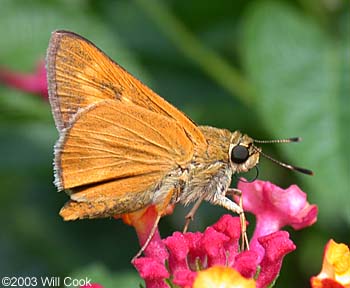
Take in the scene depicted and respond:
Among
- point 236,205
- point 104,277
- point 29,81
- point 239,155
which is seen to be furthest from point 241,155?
point 29,81

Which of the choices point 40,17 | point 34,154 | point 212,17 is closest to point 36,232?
point 34,154

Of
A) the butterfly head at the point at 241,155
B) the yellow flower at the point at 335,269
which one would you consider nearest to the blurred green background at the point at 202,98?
the butterfly head at the point at 241,155

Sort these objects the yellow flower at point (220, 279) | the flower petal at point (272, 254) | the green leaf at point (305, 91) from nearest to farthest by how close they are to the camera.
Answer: the yellow flower at point (220, 279) < the flower petal at point (272, 254) < the green leaf at point (305, 91)

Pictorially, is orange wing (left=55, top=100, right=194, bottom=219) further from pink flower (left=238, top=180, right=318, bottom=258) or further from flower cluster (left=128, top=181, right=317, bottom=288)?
pink flower (left=238, top=180, right=318, bottom=258)

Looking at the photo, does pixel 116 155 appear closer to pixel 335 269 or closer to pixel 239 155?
pixel 239 155

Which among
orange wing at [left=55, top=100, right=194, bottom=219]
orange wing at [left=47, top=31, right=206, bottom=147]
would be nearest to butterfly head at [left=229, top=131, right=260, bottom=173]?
orange wing at [left=55, top=100, right=194, bottom=219]

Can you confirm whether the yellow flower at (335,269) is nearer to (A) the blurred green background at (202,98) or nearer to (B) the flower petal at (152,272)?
(B) the flower petal at (152,272)
